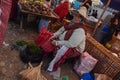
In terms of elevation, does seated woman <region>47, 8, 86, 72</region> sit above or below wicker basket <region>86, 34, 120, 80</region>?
above

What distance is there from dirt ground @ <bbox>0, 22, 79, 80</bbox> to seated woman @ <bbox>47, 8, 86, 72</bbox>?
1.43 ft

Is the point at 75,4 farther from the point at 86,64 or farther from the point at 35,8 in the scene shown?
the point at 86,64

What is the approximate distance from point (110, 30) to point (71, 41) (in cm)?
328

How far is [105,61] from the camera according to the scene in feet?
16.2

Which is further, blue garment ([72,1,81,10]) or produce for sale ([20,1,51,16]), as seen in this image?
blue garment ([72,1,81,10])

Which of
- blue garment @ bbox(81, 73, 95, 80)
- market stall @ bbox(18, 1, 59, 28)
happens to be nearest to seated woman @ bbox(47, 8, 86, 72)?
blue garment @ bbox(81, 73, 95, 80)

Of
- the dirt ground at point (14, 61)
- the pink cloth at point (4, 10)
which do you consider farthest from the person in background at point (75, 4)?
the pink cloth at point (4, 10)

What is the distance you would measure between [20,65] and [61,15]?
3.11 metres

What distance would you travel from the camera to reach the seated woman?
430 centimetres

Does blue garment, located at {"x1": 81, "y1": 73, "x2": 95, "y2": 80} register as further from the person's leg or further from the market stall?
the market stall

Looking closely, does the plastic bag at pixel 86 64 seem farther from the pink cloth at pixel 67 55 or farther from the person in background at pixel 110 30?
the person in background at pixel 110 30

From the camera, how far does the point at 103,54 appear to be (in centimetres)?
496

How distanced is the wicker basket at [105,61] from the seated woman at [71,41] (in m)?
0.57

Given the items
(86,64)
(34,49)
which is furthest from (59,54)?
(86,64)
